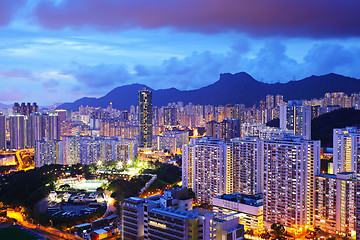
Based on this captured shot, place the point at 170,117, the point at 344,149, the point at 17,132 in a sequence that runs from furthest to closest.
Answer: the point at 170,117
the point at 17,132
the point at 344,149

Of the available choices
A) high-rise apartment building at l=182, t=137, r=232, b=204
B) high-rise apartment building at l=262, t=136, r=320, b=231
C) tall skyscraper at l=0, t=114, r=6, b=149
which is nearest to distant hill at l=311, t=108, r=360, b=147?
high-rise apartment building at l=182, t=137, r=232, b=204

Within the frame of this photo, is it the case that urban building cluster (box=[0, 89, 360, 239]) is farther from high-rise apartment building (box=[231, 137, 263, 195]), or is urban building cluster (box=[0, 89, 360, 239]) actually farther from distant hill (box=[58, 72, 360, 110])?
distant hill (box=[58, 72, 360, 110])

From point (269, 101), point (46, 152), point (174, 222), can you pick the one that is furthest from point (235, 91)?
point (174, 222)

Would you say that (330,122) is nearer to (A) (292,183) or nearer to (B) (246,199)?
(B) (246,199)

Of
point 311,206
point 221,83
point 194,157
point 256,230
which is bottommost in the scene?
point 256,230

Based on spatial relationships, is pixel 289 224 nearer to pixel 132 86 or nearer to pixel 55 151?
pixel 55 151

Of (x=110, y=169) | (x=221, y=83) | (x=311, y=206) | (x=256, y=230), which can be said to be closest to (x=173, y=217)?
(x=256, y=230)
